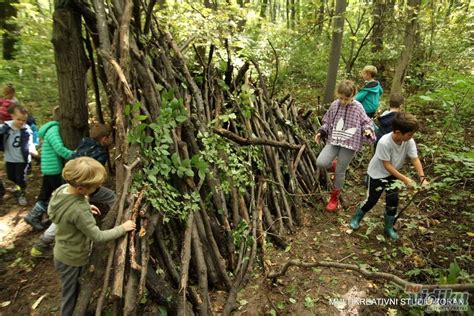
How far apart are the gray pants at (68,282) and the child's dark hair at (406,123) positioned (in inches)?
125

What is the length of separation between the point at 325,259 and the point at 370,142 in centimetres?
159

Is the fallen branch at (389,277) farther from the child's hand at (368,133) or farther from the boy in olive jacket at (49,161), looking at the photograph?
the boy in olive jacket at (49,161)

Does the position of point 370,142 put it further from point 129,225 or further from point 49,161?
point 49,161

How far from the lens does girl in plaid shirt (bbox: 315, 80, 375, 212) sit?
4086mm

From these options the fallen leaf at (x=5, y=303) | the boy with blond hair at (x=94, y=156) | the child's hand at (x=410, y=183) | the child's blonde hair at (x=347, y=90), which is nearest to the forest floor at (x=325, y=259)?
the fallen leaf at (x=5, y=303)

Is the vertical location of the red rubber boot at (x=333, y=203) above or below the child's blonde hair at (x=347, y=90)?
below

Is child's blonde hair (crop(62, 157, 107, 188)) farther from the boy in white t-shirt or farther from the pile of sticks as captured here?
the boy in white t-shirt

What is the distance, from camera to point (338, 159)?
4324 mm

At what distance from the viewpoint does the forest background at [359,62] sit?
4345 mm

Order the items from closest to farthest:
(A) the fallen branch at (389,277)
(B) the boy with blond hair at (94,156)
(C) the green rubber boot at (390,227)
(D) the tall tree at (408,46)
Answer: (A) the fallen branch at (389,277) < (B) the boy with blond hair at (94,156) < (C) the green rubber boot at (390,227) < (D) the tall tree at (408,46)

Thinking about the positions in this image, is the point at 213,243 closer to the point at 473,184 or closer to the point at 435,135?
the point at 473,184

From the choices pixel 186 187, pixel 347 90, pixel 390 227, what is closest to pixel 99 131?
pixel 186 187

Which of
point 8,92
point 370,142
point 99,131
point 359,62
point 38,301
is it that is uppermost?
point 359,62

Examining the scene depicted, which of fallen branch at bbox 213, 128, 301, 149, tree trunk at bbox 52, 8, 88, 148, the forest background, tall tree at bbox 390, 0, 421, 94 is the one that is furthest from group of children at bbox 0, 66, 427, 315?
tall tree at bbox 390, 0, 421, 94
